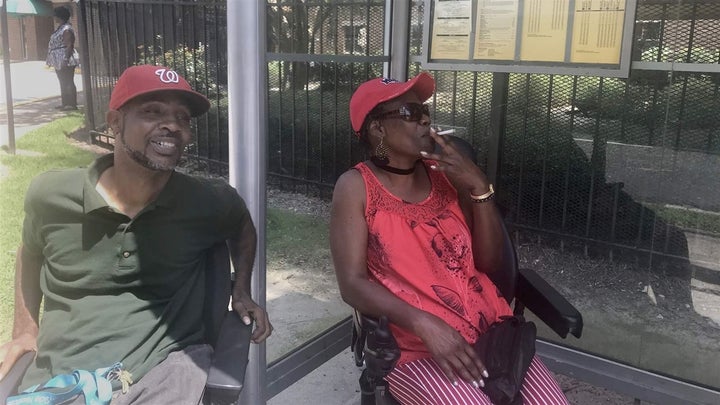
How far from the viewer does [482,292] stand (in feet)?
8.04

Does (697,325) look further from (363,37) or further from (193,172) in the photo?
(193,172)

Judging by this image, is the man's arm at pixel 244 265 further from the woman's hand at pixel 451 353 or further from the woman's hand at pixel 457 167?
the woman's hand at pixel 457 167

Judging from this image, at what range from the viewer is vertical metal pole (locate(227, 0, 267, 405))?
7.84ft

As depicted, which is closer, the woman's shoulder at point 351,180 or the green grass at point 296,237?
the woman's shoulder at point 351,180

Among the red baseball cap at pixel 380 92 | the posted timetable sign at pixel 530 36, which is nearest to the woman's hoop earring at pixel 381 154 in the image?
the red baseball cap at pixel 380 92

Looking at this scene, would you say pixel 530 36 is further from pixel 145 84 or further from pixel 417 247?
pixel 145 84

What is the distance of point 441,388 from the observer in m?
2.18

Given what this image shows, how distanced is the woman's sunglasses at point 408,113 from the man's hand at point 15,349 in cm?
133

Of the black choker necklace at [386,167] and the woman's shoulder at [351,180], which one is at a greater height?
the black choker necklace at [386,167]

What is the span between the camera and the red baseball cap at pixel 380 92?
7.79 ft

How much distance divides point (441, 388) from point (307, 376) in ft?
4.92

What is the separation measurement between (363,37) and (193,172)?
50.4 inches

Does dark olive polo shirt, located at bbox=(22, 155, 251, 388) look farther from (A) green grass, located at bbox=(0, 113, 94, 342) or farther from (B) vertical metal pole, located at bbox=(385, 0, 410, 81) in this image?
(B) vertical metal pole, located at bbox=(385, 0, 410, 81)

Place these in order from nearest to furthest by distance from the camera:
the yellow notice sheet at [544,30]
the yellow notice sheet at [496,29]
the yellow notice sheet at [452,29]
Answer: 1. the yellow notice sheet at [544,30]
2. the yellow notice sheet at [496,29]
3. the yellow notice sheet at [452,29]
